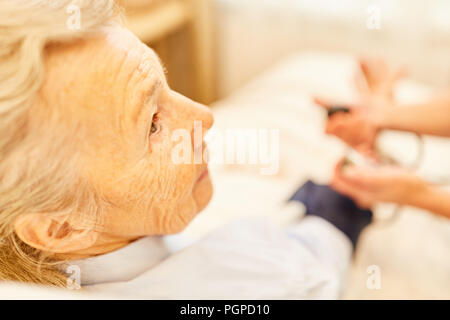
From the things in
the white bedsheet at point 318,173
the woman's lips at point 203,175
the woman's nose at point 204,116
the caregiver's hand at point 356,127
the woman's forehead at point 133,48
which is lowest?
the white bedsheet at point 318,173

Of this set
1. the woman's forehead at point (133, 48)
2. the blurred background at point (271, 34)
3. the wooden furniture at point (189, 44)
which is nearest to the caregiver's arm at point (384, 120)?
the woman's forehead at point (133, 48)

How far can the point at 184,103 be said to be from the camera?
621 millimetres

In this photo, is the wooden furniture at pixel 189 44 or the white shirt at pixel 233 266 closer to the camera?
the white shirt at pixel 233 266

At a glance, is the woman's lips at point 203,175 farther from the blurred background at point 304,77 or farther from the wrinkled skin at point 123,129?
the blurred background at point 304,77

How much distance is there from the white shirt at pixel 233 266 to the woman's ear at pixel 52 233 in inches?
2.5

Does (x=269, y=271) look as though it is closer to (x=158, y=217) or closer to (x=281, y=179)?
(x=158, y=217)

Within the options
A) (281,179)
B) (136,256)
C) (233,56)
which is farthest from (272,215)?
(233,56)

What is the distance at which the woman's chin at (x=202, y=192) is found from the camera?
2.27 ft

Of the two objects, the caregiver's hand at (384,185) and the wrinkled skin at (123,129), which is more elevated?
the wrinkled skin at (123,129)

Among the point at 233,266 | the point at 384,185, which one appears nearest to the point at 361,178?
the point at 384,185

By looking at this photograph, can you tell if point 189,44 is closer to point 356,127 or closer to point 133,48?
point 356,127

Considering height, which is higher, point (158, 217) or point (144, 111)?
point (144, 111)

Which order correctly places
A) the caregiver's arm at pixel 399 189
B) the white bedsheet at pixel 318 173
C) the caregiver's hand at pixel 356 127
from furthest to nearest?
the caregiver's hand at pixel 356 127, the white bedsheet at pixel 318 173, the caregiver's arm at pixel 399 189
